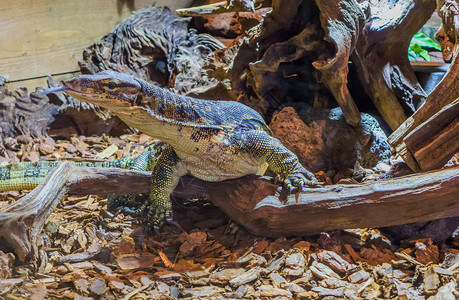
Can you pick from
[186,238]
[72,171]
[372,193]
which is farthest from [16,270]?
[372,193]

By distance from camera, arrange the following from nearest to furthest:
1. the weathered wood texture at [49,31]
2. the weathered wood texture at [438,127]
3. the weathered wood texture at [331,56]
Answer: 1. the weathered wood texture at [438,127]
2. the weathered wood texture at [331,56]
3. the weathered wood texture at [49,31]

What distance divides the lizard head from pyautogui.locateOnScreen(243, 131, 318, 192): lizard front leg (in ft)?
3.14

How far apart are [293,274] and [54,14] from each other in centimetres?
462

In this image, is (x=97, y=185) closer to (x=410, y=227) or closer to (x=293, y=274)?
(x=293, y=274)

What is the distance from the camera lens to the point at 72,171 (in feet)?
10.3

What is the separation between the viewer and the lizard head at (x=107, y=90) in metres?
2.84

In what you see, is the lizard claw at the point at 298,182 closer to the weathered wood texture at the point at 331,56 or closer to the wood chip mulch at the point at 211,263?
the wood chip mulch at the point at 211,263

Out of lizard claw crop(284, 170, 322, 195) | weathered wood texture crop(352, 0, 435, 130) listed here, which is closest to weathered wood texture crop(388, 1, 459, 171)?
weathered wood texture crop(352, 0, 435, 130)

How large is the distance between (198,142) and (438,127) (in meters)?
1.81

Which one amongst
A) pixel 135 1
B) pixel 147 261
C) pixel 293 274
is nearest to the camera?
pixel 293 274

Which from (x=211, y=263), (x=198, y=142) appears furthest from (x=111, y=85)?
(x=211, y=263)

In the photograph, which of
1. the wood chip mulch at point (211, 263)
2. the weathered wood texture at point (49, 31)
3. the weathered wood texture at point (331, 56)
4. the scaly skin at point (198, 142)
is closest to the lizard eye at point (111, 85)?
the scaly skin at point (198, 142)

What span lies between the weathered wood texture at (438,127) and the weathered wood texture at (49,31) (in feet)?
14.2

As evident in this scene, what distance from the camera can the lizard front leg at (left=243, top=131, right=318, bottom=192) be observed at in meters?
3.34
